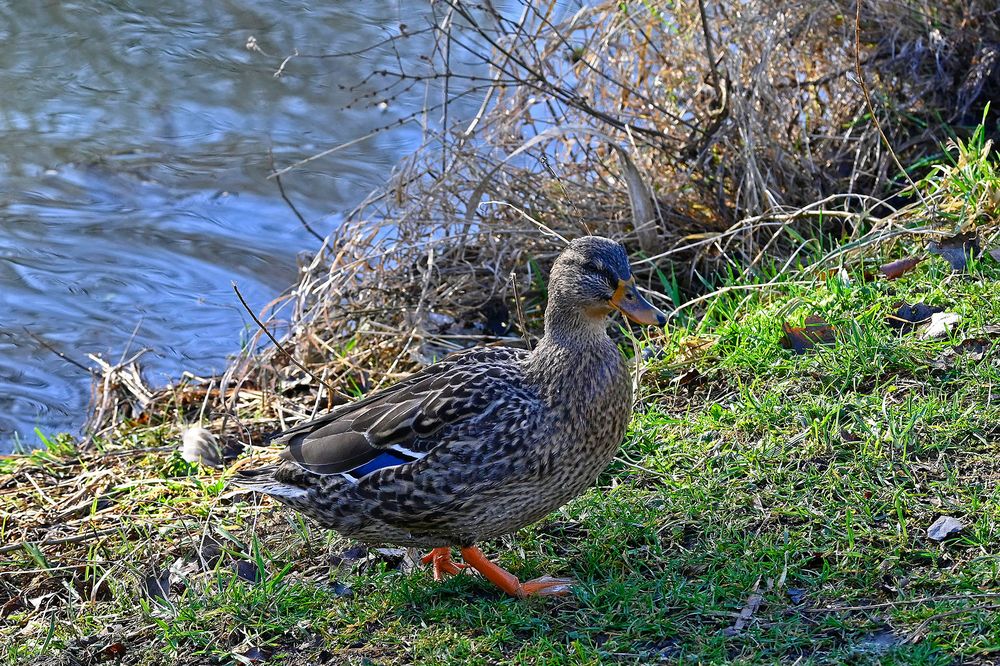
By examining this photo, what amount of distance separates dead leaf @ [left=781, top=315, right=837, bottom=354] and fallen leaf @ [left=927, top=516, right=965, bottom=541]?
1.12 meters

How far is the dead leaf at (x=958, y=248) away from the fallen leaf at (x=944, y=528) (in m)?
1.59

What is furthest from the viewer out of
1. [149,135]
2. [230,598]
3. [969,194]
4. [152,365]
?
[149,135]

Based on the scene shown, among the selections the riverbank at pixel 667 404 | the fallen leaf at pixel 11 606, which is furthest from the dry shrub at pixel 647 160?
the fallen leaf at pixel 11 606

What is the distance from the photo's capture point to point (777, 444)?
4.19 meters

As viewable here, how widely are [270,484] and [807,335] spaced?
2141mm

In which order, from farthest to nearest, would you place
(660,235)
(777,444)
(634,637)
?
(660,235) < (777,444) < (634,637)

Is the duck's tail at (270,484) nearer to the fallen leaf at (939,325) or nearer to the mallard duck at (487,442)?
the mallard duck at (487,442)

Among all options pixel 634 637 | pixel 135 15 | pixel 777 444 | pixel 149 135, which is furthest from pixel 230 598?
pixel 135 15

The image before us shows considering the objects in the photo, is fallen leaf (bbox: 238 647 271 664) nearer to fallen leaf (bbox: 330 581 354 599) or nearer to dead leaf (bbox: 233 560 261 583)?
fallen leaf (bbox: 330 581 354 599)

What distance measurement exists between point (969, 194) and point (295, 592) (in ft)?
10.8

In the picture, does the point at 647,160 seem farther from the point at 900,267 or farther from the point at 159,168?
the point at 159,168

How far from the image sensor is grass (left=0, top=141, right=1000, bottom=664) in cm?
339

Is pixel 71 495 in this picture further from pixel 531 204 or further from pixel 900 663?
pixel 900 663

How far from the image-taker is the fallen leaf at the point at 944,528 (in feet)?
11.8
